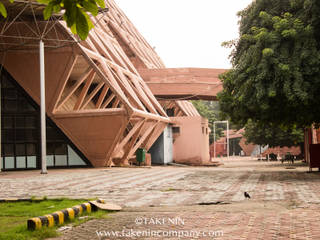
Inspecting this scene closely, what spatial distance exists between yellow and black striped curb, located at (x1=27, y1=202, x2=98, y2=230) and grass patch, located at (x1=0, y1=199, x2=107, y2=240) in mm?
99

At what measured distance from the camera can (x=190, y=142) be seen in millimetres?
37875

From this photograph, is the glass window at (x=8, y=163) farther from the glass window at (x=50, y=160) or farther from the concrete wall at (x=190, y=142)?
the concrete wall at (x=190, y=142)

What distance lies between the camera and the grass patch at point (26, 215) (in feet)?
19.8


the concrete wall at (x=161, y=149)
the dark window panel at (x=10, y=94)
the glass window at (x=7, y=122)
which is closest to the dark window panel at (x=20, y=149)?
the glass window at (x=7, y=122)

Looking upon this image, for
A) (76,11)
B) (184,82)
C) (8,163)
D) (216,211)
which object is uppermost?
(184,82)

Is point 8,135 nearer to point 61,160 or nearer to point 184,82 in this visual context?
point 61,160

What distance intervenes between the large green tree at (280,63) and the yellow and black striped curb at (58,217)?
919 cm

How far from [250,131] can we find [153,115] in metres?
17.1

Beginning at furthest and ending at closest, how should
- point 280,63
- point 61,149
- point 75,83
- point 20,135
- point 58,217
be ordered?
point 61,149
point 20,135
point 75,83
point 280,63
point 58,217

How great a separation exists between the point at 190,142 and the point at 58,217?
102 ft

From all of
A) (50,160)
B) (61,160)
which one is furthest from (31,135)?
(61,160)

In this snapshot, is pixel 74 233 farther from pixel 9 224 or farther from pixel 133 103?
pixel 133 103

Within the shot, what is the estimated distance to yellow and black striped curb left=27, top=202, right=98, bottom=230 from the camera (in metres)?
6.34

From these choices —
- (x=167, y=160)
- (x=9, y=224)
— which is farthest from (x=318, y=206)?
(x=167, y=160)
